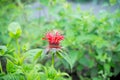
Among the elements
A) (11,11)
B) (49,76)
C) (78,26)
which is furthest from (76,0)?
(49,76)

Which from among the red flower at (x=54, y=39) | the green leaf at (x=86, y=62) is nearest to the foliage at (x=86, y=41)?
the green leaf at (x=86, y=62)

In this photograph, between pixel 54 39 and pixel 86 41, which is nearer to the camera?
pixel 54 39

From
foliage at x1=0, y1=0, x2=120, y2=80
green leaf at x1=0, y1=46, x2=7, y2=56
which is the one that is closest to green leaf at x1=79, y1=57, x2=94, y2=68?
foliage at x1=0, y1=0, x2=120, y2=80

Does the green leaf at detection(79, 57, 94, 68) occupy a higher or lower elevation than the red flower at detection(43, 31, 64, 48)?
lower

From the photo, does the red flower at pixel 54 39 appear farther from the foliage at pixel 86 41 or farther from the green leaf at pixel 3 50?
the foliage at pixel 86 41

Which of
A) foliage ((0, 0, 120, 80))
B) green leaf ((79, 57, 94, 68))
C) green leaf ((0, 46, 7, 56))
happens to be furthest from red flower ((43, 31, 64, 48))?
green leaf ((79, 57, 94, 68))

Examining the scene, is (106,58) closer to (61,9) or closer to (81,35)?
(81,35)

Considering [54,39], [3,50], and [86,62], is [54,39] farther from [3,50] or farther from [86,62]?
[86,62]

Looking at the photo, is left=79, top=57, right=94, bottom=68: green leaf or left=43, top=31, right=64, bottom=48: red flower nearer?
left=43, top=31, right=64, bottom=48: red flower

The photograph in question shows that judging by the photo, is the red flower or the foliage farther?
the foliage

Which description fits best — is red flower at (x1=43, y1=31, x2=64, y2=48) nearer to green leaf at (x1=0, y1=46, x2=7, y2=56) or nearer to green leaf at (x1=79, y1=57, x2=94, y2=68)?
green leaf at (x1=0, y1=46, x2=7, y2=56)

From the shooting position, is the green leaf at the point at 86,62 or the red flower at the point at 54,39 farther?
the green leaf at the point at 86,62

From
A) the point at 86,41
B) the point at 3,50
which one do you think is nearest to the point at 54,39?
the point at 3,50

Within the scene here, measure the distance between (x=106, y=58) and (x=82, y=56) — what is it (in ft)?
0.76
